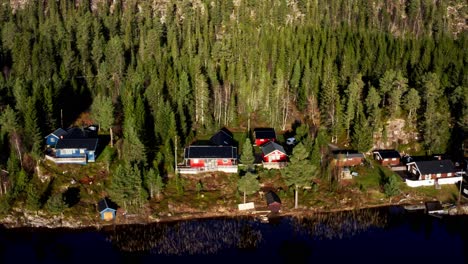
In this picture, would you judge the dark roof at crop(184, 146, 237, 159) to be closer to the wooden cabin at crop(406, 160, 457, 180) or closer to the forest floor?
the forest floor

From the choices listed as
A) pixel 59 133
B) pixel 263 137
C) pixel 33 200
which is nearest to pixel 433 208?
pixel 263 137


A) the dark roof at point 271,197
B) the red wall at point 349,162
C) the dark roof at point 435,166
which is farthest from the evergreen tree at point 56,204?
the dark roof at point 435,166

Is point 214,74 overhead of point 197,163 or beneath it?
overhead

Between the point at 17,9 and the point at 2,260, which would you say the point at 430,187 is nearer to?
the point at 2,260

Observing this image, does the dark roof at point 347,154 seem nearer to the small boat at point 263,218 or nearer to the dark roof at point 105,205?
the small boat at point 263,218

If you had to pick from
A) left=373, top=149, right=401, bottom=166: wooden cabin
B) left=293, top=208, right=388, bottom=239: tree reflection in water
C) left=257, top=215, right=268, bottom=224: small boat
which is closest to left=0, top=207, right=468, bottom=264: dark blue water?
left=293, top=208, right=388, bottom=239: tree reflection in water

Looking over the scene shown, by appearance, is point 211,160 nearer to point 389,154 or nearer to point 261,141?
point 261,141

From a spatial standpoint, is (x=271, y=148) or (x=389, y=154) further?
(x=389, y=154)

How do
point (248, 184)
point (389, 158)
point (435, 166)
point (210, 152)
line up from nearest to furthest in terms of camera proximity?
point (248, 184), point (435, 166), point (210, 152), point (389, 158)

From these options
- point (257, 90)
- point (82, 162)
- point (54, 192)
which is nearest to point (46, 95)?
point (82, 162)
